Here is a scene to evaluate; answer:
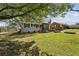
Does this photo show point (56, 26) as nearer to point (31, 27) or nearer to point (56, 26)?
point (56, 26)

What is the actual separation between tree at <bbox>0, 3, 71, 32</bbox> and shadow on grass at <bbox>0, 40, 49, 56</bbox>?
0.17 m

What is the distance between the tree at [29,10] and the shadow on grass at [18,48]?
0.17m

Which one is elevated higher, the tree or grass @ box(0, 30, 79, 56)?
the tree

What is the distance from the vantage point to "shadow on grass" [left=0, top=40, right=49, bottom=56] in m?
1.27

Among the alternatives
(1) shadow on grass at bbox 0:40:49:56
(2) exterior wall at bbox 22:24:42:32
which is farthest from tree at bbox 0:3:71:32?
(1) shadow on grass at bbox 0:40:49:56

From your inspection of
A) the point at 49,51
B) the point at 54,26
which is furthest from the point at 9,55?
the point at 54,26

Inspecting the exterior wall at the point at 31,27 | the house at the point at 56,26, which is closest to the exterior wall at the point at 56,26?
the house at the point at 56,26

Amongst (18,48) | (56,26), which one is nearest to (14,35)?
(18,48)

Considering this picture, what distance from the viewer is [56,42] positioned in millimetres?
1273

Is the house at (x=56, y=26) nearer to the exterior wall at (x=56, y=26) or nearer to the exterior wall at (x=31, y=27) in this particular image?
the exterior wall at (x=56, y=26)

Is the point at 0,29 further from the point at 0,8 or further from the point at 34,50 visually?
the point at 34,50

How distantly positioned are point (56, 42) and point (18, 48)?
290 mm

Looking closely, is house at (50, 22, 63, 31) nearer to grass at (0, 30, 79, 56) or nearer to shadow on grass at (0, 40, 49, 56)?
grass at (0, 30, 79, 56)

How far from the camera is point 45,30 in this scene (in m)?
1.30
